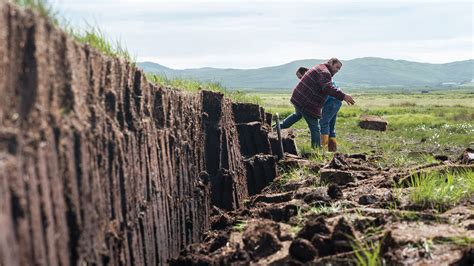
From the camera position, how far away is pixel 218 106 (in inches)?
337

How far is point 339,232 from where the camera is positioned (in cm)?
511

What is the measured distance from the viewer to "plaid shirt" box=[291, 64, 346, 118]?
1298cm

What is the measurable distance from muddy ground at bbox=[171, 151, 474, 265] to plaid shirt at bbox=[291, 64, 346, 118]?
5081mm

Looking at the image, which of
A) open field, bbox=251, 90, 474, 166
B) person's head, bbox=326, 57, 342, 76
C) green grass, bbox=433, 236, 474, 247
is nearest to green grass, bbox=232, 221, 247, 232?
green grass, bbox=433, 236, 474, 247

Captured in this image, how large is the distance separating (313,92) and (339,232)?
8.15 meters

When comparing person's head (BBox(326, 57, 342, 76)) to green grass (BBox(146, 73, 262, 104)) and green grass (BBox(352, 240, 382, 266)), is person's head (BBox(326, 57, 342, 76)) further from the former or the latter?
green grass (BBox(352, 240, 382, 266))

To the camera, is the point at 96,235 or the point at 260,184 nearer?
the point at 96,235

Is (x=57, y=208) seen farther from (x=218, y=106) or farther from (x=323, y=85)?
(x=323, y=85)

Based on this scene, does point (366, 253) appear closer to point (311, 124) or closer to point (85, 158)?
point (85, 158)

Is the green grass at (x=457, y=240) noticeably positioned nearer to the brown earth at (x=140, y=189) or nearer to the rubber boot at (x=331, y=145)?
the brown earth at (x=140, y=189)

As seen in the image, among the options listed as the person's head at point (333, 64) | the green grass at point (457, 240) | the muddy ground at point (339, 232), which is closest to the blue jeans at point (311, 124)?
the person's head at point (333, 64)

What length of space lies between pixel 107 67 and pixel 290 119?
8.91 metres

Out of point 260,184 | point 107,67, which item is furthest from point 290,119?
point 107,67

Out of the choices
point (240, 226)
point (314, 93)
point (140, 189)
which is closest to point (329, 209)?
point (240, 226)
